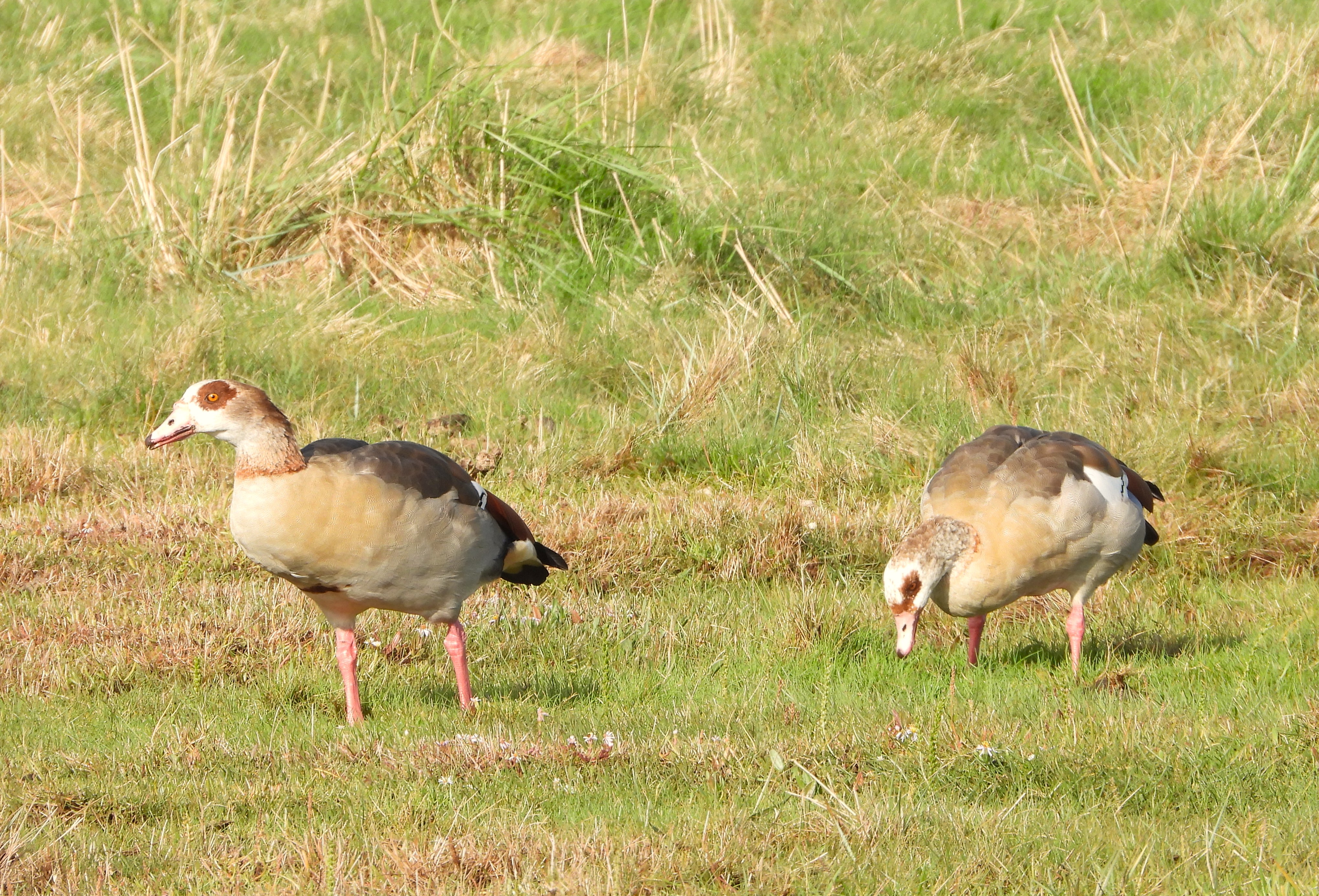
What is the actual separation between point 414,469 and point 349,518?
38 cm

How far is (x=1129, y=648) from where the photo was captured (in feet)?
19.7

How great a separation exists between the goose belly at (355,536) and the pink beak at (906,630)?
1638mm

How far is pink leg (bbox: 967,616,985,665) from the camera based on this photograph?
5.78 m

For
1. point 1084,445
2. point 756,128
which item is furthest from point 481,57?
point 1084,445

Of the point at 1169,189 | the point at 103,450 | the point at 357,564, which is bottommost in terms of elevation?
the point at 103,450

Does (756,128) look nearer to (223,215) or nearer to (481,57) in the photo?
(481,57)

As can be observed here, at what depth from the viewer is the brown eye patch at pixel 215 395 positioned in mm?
5086

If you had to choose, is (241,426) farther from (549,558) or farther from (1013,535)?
(1013,535)

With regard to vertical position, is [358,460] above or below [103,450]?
above

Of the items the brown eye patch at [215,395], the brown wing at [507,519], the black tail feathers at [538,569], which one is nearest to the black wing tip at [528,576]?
the black tail feathers at [538,569]

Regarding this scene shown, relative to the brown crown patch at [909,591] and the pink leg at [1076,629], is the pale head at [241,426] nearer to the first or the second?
the brown crown patch at [909,591]

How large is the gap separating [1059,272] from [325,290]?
5087 mm

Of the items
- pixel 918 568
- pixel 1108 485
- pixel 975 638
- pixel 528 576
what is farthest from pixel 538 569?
pixel 1108 485

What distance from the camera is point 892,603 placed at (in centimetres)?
550
